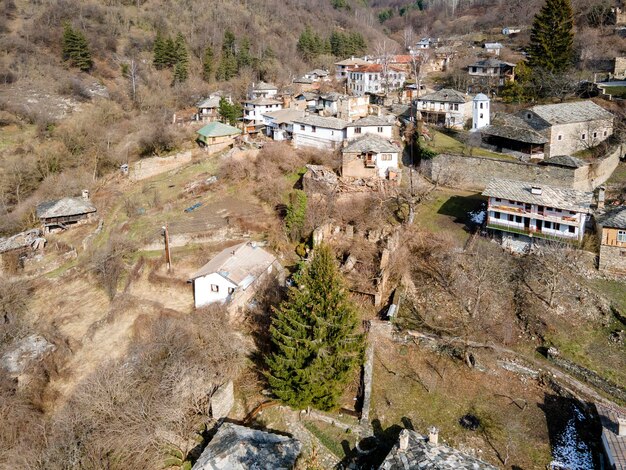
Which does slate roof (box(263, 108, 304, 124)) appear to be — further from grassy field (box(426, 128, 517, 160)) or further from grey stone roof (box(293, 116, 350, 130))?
grassy field (box(426, 128, 517, 160))

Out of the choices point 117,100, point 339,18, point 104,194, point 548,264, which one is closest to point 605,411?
point 548,264

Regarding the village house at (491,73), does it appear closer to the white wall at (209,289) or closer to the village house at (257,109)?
the village house at (257,109)

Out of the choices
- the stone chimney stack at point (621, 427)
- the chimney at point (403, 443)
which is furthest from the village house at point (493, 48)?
the chimney at point (403, 443)

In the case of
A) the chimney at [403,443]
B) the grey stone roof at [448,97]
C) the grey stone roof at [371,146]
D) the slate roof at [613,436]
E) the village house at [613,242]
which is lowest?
the slate roof at [613,436]

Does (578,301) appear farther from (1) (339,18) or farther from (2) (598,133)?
(1) (339,18)

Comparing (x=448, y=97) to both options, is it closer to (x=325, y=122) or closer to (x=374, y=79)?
(x=325, y=122)

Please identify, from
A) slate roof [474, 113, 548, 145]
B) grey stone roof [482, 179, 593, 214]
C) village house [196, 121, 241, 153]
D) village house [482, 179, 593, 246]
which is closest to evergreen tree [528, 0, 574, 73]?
slate roof [474, 113, 548, 145]

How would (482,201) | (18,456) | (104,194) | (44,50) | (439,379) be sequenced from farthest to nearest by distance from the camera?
(44,50), (104,194), (482,201), (439,379), (18,456)
